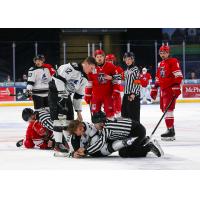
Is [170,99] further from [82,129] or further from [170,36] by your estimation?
[170,36]

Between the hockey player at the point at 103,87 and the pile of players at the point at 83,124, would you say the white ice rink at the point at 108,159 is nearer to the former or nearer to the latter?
the pile of players at the point at 83,124

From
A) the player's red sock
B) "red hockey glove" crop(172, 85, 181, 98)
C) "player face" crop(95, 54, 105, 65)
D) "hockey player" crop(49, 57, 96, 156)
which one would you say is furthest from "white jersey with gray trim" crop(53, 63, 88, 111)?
the player's red sock

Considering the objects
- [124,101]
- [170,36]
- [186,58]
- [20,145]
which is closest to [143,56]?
[186,58]

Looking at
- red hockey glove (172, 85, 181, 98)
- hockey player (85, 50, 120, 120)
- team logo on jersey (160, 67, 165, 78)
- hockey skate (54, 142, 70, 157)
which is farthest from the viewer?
hockey player (85, 50, 120, 120)

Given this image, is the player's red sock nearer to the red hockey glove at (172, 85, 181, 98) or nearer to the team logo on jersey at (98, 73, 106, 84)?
the red hockey glove at (172, 85, 181, 98)

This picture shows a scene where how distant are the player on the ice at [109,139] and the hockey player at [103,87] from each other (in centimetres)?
198

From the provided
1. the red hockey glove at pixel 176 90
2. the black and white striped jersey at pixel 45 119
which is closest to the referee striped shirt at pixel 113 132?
the black and white striped jersey at pixel 45 119

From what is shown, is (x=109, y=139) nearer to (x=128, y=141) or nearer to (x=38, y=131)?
(x=128, y=141)

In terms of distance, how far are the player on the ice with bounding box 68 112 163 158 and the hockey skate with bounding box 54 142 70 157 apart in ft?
0.52

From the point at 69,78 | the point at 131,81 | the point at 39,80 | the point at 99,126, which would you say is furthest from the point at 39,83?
the point at 99,126

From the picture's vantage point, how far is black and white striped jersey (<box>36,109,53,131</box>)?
602 centimetres

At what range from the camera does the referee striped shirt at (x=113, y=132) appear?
5176 millimetres

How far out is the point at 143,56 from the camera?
57.2 ft

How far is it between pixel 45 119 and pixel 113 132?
3.67ft
